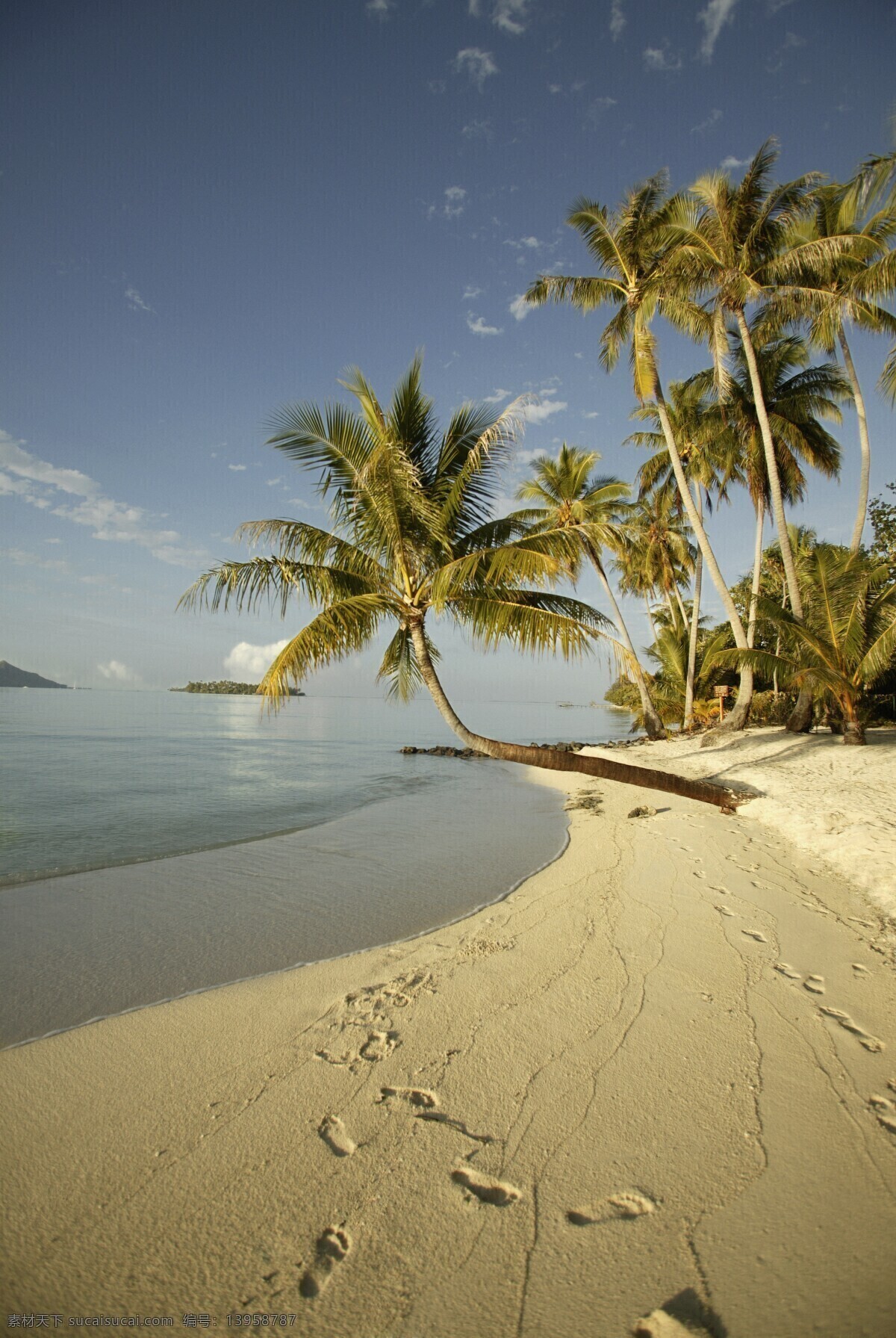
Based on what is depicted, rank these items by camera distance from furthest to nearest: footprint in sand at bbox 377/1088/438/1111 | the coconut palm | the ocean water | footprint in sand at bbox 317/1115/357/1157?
the coconut palm → the ocean water → footprint in sand at bbox 377/1088/438/1111 → footprint in sand at bbox 317/1115/357/1157

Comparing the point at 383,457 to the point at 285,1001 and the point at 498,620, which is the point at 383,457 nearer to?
the point at 498,620

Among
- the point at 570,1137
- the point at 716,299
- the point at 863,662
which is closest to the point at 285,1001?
the point at 570,1137

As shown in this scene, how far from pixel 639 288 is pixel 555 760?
15174 millimetres

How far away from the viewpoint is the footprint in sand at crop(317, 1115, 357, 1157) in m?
2.16

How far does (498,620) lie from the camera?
794 centimetres

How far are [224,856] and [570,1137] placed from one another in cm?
635

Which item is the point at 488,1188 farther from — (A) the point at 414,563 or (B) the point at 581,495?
(B) the point at 581,495

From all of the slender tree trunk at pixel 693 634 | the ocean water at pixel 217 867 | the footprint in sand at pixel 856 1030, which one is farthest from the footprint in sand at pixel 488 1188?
the slender tree trunk at pixel 693 634

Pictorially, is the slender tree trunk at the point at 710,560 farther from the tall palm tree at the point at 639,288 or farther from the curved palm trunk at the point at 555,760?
the curved palm trunk at the point at 555,760

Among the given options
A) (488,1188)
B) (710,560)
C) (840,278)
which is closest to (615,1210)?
(488,1188)

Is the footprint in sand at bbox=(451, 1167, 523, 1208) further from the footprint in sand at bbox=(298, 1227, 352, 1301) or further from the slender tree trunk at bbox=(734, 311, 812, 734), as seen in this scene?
the slender tree trunk at bbox=(734, 311, 812, 734)

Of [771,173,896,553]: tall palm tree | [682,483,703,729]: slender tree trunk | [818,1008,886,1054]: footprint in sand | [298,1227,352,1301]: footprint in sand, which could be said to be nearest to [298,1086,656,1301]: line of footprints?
[298,1227,352,1301]: footprint in sand

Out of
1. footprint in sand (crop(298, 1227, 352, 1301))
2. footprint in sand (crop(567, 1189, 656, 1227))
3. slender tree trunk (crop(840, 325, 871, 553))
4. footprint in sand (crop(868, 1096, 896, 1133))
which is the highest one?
slender tree trunk (crop(840, 325, 871, 553))

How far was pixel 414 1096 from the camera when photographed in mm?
2457
